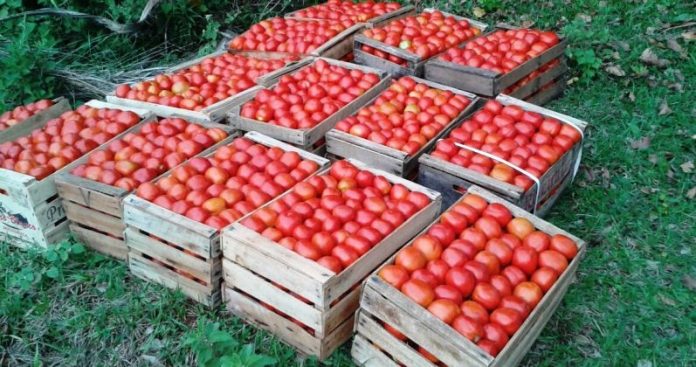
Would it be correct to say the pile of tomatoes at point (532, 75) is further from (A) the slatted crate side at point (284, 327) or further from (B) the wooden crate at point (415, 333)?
(A) the slatted crate side at point (284, 327)

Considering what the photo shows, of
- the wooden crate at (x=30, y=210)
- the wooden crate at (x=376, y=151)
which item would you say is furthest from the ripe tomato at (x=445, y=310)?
the wooden crate at (x=30, y=210)

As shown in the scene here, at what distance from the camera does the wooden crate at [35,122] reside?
4.66 meters

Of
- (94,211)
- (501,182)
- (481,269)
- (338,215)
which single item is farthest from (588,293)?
(94,211)

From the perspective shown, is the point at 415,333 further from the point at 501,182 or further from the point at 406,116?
the point at 406,116

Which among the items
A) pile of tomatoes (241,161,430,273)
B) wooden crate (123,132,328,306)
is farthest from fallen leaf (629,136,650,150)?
wooden crate (123,132,328,306)

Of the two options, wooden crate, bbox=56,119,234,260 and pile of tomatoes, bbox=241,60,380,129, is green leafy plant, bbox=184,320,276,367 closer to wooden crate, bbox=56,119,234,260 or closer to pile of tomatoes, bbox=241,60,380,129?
wooden crate, bbox=56,119,234,260

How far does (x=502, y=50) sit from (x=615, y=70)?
144 cm

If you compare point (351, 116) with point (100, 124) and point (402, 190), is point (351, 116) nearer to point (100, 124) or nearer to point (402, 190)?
point (402, 190)

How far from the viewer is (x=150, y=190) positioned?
3.67m

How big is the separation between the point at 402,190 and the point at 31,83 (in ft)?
13.1

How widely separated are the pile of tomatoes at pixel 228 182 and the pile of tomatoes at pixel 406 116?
1.89ft

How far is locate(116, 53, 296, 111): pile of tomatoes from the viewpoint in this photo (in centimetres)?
504

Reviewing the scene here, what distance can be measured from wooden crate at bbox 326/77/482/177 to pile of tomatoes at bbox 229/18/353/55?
171cm

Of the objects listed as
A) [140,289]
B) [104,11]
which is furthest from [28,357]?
[104,11]
